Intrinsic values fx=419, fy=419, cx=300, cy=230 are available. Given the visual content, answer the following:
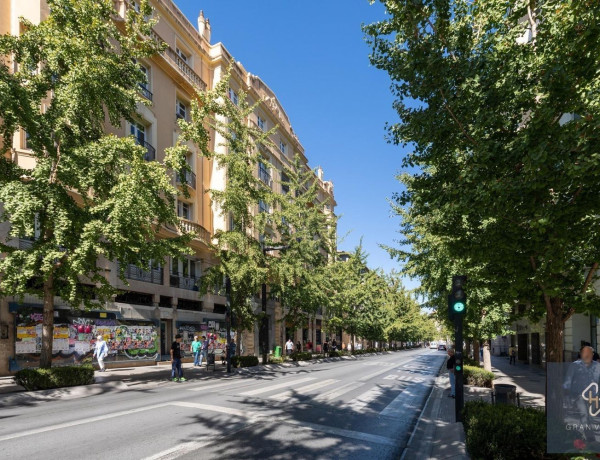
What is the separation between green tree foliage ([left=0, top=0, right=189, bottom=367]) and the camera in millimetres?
12133

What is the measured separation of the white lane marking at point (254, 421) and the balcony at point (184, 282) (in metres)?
16.1

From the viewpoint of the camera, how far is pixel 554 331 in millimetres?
7133

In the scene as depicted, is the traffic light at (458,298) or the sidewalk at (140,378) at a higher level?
the traffic light at (458,298)

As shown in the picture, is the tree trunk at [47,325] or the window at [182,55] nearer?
the tree trunk at [47,325]

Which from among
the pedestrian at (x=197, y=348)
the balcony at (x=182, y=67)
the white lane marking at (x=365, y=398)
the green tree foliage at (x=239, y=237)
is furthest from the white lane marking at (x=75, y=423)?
the balcony at (x=182, y=67)

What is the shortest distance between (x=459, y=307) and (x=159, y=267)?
2014 centimetres

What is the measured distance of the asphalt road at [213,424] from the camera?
253 inches

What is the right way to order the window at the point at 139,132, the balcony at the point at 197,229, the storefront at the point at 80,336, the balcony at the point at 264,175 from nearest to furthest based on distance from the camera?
the storefront at the point at 80,336 < the window at the point at 139,132 < the balcony at the point at 197,229 < the balcony at the point at 264,175

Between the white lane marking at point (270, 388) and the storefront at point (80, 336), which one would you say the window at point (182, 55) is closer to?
the storefront at point (80, 336)

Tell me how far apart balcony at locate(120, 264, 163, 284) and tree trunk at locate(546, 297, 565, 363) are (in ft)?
62.3

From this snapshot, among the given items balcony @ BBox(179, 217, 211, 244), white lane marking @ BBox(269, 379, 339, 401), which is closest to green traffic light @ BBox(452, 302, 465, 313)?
white lane marking @ BBox(269, 379, 339, 401)

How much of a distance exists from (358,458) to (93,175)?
435 inches

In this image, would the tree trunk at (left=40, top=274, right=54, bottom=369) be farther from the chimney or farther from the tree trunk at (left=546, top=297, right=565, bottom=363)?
the chimney

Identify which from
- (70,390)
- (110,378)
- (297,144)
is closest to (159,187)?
(70,390)
